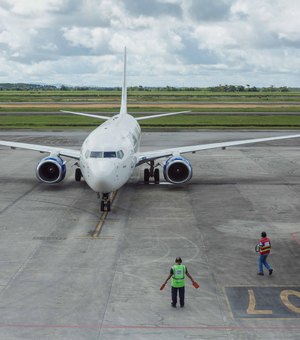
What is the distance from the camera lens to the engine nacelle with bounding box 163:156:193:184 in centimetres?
3216

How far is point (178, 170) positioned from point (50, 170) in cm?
826

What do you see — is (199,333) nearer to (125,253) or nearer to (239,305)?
(239,305)

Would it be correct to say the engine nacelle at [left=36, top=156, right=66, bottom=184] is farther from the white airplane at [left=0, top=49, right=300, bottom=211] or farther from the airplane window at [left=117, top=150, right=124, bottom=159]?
the airplane window at [left=117, top=150, right=124, bottom=159]

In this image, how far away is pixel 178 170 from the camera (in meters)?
32.4

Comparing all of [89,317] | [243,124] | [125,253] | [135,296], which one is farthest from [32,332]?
[243,124]

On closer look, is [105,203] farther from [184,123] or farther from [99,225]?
[184,123]

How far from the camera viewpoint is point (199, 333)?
43.2 feet

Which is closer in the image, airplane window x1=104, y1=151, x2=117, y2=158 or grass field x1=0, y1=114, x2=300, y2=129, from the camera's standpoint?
airplane window x1=104, y1=151, x2=117, y2=158

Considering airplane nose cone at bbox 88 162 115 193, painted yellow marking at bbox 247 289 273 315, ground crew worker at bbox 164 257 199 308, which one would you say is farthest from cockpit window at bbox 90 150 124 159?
painted yellow marking at bbox 247 289 273 315

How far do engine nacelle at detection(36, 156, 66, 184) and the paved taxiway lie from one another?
32.0 inches

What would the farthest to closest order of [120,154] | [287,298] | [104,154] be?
[120,154], [104,154], [287,298]

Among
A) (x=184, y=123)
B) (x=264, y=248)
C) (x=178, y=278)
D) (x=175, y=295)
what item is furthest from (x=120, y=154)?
(x=184, y=123)

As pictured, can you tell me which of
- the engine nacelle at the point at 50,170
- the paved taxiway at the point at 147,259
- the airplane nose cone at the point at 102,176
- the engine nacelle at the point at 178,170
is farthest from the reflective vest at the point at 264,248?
the engine nacelle at the point at 50,170

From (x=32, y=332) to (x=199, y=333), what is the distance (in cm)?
437
